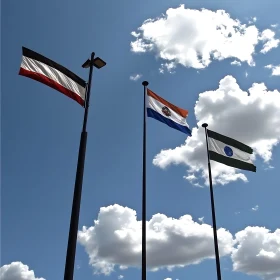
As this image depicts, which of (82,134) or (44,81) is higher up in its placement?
(44,81)

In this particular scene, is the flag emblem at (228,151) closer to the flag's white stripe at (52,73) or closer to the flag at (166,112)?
the flag at (166,112)

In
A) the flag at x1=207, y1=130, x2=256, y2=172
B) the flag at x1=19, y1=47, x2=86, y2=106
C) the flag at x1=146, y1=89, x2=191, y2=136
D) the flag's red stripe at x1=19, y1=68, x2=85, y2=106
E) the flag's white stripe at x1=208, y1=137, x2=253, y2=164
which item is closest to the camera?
the flag's red stripe at x1=19, y1=68, x2=85, y2=106

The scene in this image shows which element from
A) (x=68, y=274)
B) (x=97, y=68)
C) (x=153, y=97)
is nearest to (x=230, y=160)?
(x=153, y=97)

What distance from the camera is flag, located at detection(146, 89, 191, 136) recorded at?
19.0 metres

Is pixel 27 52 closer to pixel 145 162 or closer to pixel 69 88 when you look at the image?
pixel 69 88

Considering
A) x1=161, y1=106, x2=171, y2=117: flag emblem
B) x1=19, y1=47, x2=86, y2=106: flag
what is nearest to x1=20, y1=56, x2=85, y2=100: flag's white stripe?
x1=19, y1=47, x2=86, y2=106: flag

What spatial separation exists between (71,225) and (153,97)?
1121 centimetres

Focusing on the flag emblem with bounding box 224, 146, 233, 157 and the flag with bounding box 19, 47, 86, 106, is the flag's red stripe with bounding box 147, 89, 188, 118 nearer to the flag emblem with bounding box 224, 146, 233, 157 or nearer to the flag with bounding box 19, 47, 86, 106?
the flag emblem with bounding box 224, 146, 233, 157

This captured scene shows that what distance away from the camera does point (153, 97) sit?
63.2ft

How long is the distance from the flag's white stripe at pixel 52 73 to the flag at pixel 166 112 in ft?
21.3

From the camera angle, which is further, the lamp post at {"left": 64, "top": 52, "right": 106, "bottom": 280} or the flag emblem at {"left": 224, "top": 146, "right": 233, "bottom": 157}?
the flag emblem at {"left": 224, "top": 146, "right": 233, "bottom": 157}

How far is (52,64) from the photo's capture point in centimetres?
1250

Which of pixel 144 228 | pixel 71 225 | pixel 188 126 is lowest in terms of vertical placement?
pixel 71 225

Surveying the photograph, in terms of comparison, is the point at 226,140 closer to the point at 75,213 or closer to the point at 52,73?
the point at 52,73
